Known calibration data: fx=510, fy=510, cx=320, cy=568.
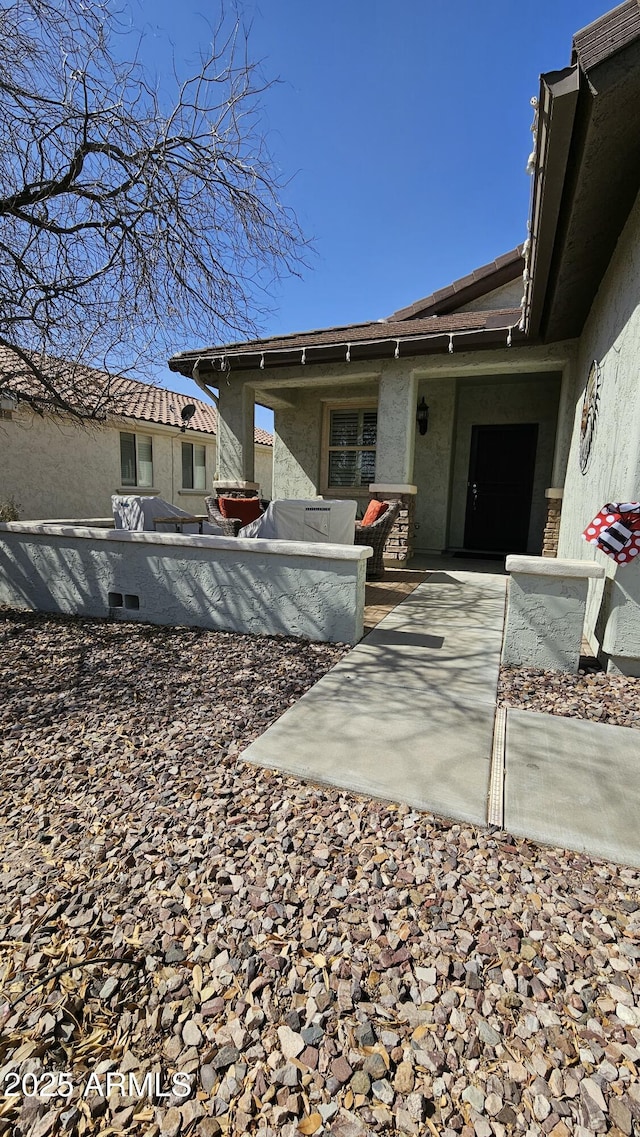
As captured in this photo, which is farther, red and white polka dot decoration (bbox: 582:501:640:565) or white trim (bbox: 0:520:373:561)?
white trim (bbox: 0:520:373:561)

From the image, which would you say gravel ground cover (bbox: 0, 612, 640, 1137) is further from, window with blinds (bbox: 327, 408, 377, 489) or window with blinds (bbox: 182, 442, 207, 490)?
window with blinds (bbox: 182, 442, 207, 490)

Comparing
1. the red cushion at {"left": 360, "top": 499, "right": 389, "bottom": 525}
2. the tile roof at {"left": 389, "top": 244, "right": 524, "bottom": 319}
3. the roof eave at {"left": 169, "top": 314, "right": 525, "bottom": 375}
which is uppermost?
the tile roof at {"left": 389, "top": 244, "right": 524, "bottom": 319}

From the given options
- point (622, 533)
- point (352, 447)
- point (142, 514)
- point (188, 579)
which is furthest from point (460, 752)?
point (352, 447)

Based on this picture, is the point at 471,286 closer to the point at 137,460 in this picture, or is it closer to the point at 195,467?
Answer: the point at 137,460

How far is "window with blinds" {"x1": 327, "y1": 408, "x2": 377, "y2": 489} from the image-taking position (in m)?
10.4

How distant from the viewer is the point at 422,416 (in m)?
9.91

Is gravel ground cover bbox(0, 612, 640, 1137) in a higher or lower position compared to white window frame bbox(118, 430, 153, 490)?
lower

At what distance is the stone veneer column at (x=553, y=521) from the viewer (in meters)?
7.39

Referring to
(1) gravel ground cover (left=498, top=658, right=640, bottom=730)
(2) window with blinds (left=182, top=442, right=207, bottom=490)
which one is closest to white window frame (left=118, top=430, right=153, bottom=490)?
(2) window with blinds (left=182, top=442, right=207, bottom=490)

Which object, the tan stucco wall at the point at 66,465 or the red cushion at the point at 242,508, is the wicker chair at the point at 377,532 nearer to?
the red cushion at the point at 242,508

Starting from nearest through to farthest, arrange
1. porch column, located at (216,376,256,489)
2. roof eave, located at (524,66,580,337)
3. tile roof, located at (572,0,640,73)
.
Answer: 1. tile roof, located at (572,0,640,73)
2. roof eave, located at (524,66,580,337)
3. porch column, located at (216,376,256,489)

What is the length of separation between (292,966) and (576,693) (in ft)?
8.99

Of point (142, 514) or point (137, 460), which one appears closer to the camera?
point (142, 514)

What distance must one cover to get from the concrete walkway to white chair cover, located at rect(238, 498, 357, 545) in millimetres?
2305
